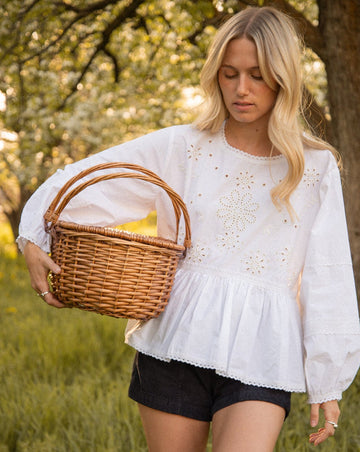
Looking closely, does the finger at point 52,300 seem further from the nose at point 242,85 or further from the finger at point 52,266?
the nose at point 242,85

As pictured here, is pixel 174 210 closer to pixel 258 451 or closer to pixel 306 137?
pixel 306 137

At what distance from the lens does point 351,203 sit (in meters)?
4.14

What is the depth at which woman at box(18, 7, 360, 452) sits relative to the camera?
1938mm

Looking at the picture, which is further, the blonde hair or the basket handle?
the blonde hair

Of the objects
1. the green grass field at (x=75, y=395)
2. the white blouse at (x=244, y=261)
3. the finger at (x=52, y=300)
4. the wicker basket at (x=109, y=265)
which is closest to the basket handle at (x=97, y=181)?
the wicker basket at (x=109, y=265)

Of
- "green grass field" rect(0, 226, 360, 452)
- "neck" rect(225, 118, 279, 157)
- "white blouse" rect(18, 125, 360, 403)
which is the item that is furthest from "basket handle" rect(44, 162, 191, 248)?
"green grass field" rect(0, 226, 360, 452)

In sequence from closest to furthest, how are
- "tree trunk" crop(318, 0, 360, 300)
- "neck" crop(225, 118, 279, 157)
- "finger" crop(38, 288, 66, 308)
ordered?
"finger" crop(38, 288, 66, 308) < "neck" crop(225, 118, 279, 157) < "tree trunk" crop(318, 0, 360, 300)

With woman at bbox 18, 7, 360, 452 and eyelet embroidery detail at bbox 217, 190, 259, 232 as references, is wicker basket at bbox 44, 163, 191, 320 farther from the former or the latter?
eyelet embroidery detail at bbox 217, 190, 259, 232

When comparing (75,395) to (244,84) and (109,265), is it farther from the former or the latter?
(244,84)

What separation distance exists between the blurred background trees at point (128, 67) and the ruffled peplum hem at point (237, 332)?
98 cm

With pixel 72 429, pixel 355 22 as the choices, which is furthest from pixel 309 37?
pixel 72 429

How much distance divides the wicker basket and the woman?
0.26 ft

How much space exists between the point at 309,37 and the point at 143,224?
12.6 metres

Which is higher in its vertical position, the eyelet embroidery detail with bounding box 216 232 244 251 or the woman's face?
the woman's face
